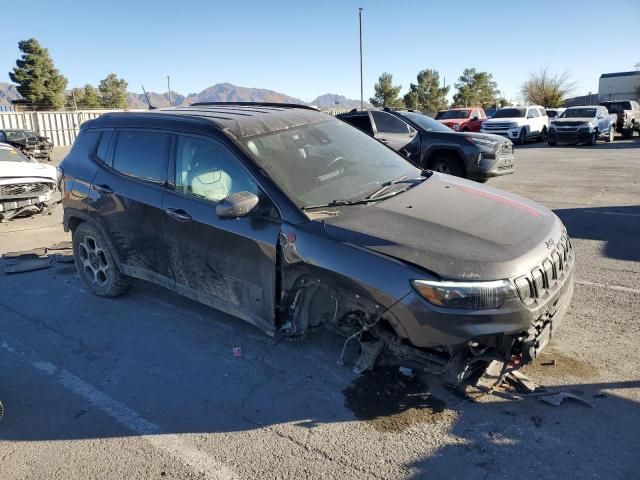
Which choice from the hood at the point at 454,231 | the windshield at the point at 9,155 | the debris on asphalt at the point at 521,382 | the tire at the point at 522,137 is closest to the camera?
the hood at the point at 454,231

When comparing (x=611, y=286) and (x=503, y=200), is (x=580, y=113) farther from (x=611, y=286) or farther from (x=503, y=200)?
(x=503, y=200)

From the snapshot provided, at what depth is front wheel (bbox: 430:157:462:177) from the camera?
10.5 m

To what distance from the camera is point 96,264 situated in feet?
16.9

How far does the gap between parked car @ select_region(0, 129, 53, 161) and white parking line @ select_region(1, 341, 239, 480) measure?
20.6 meters

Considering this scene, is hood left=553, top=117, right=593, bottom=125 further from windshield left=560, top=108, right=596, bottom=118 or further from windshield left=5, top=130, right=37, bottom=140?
windshield left=5, top=130, right=37, bottom=140

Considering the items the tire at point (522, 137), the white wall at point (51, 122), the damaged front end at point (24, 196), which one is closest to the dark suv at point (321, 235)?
the damaged front end at point (24, 196)

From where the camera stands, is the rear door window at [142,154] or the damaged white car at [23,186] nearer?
the rear door window at [142,154]

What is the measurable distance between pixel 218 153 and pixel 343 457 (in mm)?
2328

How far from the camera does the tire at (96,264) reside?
4930 millimetres

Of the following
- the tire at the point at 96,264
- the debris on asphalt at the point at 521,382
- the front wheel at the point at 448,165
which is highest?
the front wheel at the point at 448,165

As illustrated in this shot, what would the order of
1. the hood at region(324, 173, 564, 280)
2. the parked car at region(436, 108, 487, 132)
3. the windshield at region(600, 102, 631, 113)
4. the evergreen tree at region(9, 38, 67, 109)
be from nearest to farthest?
the hood at region(324, 173, 564, 280)
the parked car at region(436, 108, 487, 132)
the windshield at region(600, 102, 631, 113)
the evergreen tree at region(9, 38, 67, 109)

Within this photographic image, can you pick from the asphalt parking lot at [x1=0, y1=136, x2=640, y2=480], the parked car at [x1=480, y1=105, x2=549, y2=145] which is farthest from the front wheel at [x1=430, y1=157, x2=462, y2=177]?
the parked car at [x1=480, y1=105, x2=549, y2=145]

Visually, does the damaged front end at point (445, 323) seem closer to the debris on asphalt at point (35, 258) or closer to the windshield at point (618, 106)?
the debris on asphalt at point (35, 258)

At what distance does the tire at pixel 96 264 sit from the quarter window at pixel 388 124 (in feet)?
23.7
